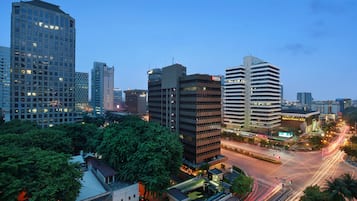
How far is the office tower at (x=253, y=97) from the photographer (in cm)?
7562

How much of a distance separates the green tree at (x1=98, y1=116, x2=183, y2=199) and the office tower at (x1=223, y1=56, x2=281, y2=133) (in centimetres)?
5776

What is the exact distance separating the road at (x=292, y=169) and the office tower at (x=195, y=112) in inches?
419

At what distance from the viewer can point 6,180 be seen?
14562 mm

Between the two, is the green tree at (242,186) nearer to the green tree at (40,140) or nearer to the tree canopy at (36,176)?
the tree canopy at (36,176)

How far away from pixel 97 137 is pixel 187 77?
24.2 m

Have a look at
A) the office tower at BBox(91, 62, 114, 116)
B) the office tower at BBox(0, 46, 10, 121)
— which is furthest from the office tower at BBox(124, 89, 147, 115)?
the office tower at BBox(0, 46, 10, 121)

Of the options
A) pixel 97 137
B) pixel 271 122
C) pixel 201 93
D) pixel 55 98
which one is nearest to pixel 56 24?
pixel 55 98

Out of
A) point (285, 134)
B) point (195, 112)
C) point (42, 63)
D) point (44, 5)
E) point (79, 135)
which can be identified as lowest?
point (285, 134)

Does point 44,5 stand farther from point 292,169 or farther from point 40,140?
point 292,169

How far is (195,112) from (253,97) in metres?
48.2

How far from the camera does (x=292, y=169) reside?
1754 inches

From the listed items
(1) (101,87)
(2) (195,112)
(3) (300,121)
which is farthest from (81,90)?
(3) (300,121)

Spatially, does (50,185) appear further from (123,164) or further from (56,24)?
(56,24)

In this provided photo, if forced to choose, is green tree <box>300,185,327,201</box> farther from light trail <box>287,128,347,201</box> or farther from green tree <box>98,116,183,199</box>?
green tree <box>98,116,183,199</box>
